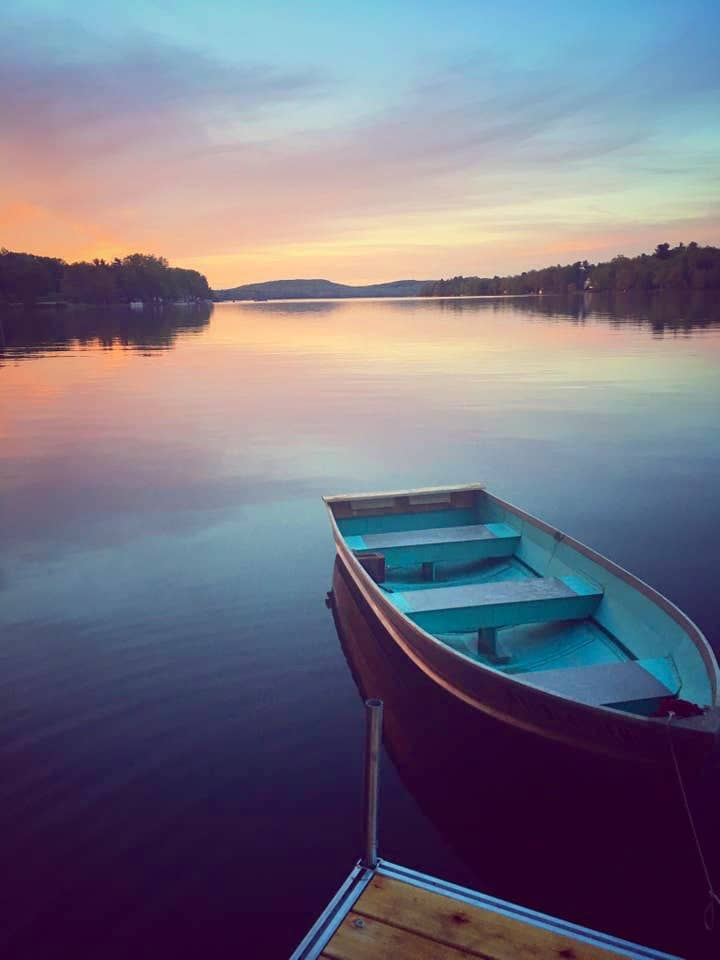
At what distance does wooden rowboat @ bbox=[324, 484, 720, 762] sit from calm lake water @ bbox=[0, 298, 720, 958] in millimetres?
559

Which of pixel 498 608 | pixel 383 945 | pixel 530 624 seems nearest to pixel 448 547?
pixel 530 624

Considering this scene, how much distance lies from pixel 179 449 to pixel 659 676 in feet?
61.4

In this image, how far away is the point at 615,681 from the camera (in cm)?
638

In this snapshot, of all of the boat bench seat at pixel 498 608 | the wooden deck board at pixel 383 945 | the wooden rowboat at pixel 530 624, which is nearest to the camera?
the wooden deck board at pixel 383 945

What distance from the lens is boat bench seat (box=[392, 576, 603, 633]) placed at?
323 inches

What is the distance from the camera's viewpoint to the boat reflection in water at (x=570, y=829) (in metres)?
5.51

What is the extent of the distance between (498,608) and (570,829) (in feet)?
8.84

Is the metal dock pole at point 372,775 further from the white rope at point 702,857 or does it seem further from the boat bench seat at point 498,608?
the boat bench seat at point 498,608

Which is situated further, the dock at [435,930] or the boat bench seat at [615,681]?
the boat bench seat at [615,681]

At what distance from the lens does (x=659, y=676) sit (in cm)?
649

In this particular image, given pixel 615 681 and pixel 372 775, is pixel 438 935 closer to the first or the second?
pixel 372 775

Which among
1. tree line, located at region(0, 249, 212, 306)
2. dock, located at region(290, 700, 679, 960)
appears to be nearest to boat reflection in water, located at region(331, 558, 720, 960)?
dock, located at region(290, 700, 679, 960)

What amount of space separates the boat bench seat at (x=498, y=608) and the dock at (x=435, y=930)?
356 cm

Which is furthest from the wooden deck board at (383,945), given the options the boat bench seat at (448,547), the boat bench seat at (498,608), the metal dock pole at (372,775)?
the boat bench seat at (448,547)
